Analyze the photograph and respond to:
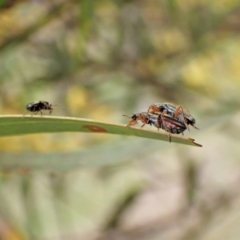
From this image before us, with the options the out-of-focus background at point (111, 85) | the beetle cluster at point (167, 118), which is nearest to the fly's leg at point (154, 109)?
the beetle cluster at point (167, 118)

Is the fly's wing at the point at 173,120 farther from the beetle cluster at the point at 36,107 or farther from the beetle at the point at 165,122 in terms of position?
the beetle cluster at the point at 36,107

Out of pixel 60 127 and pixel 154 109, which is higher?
pixel 154 109

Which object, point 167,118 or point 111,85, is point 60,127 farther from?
point 111,85

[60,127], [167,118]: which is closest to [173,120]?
[167,118]

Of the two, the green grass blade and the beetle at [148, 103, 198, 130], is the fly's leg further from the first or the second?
the green grass blade

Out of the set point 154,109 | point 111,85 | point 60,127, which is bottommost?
point 60,127

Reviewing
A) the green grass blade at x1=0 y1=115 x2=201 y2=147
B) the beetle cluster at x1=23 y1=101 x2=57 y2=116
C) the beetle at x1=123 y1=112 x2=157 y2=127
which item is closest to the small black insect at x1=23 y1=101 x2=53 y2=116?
the beetle cluster at x1=23 y1=101 x2=57 y2=116

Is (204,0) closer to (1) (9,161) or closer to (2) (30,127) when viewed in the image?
(1) (9,161)
